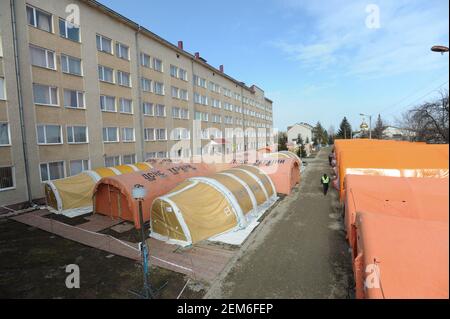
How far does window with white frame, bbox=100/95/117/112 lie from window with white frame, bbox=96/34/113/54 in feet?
13.6

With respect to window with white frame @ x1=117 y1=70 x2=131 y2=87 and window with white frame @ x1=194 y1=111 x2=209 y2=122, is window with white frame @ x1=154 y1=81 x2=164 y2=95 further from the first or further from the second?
window with white frame @ x1=194 y1=111 x2=209 y2=122

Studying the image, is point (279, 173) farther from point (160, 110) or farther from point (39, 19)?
point (39, 19)

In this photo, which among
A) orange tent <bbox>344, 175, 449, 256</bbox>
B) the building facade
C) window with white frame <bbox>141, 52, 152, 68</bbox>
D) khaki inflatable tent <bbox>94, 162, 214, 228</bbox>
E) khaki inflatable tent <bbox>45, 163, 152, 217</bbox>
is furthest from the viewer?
window with white frame <bbox>141, 52, 152, 68</bbox>

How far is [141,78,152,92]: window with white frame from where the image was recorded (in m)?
29.5

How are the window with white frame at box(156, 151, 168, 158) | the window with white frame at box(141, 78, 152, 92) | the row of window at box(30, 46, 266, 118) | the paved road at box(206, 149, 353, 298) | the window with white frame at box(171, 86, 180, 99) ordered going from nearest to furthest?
the paved road at box(206, 149, 353, 298)
the row of window at box(30, 46, 266, 118)
the window with white frame at box(141, 78, 152, 92)
the window with white frame at box(156, 151, 168, 158)
the window with white frame at box(171, 86, 180, 99)

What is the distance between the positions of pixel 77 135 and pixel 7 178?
19.2ft

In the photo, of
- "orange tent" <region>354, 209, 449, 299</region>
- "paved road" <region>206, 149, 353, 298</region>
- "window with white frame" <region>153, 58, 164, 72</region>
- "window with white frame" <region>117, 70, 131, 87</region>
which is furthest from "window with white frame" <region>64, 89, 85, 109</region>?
"orange tent" <region>354, 209, 449, 299</region>

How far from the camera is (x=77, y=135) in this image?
21609 millimetres

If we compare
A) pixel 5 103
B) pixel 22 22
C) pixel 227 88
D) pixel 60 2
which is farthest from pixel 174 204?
pixel 227 88

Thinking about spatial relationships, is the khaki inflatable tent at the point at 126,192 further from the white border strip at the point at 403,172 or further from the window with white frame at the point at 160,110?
the window with white frame at the point at 160,110

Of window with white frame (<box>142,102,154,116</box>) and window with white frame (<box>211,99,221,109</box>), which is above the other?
window with white frame (<box>211,99,221,109</box>)

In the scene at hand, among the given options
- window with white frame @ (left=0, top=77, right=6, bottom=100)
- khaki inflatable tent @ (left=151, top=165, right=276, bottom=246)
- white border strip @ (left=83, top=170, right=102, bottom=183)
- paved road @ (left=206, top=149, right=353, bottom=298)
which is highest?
window with white frame @ (left=0, top=77, right=6, bottom=100)

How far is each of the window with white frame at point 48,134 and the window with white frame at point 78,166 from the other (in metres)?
2.01
